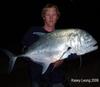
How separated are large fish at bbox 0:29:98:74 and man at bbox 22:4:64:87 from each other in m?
0.19

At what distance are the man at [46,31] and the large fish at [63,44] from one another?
0.62 feet

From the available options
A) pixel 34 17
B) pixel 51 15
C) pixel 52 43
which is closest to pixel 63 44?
pixel 52 43

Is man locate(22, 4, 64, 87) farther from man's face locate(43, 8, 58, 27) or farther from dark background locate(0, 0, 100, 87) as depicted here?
dark background locate(0, 0, 100, 87)

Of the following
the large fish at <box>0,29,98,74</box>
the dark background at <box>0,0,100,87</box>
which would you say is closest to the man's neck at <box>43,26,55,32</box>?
the large fish at <box>0,29,98,74</box>

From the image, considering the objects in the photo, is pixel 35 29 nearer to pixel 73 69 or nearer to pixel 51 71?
pixel 51 71

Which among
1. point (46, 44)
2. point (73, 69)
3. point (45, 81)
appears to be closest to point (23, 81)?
point (73, 69)

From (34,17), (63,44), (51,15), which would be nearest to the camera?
(63,44)

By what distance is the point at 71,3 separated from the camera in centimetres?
1127

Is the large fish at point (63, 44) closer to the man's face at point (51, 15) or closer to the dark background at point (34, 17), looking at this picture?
the man's face at point (51, 15)

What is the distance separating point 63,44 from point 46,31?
0.48 meters

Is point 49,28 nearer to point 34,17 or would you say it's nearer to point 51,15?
point 51,15

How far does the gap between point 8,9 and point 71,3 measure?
5.95 feet

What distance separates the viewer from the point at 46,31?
353cm

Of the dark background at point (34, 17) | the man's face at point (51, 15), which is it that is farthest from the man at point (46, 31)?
the dark background at point (34, 17)
